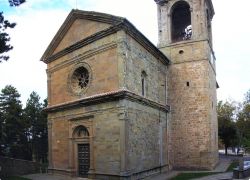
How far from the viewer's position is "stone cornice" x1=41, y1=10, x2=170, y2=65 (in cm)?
1950

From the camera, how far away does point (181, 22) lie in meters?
29.1

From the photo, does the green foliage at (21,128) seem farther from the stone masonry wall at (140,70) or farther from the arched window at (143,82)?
the arched window at (143,82)

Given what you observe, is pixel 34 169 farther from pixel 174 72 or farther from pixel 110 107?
pixel 174 72

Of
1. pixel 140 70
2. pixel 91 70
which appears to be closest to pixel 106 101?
pixel 91 70

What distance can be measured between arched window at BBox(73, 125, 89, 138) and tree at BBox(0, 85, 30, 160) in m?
18.8

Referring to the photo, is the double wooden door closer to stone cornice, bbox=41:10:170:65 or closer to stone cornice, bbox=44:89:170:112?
stone cornice, bbox=44:89:170:112

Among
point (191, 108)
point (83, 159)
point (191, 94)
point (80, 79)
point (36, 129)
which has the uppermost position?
point (80, 79)

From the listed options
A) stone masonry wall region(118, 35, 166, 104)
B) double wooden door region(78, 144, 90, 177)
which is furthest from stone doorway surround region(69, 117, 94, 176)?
stone masonry wall region(118, 35, 166, 104)

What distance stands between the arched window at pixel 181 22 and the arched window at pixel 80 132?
1064 centimetres

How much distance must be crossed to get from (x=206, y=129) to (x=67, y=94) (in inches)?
386

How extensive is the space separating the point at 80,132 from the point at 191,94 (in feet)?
28.6

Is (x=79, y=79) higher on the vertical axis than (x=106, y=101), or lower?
higher

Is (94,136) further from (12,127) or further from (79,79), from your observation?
(12,127)

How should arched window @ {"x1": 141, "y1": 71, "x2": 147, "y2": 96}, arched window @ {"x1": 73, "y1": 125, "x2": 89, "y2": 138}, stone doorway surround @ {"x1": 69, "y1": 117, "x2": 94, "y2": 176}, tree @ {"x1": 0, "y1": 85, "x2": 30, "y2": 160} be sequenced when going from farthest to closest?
tree @ {"x1": 0, "y1": 85, "x2": 30, "y2": 160} < arched window @ {"x1": 141, "y1": 71, "x2": 147, "y2": 96} < arched window @ {"x1": 73, "y1": 125, "x2": 89, "y2": 138} < stone doorway surround @ {"x1": 69, "y1": 117, "x2": 94, "y2": 176}
